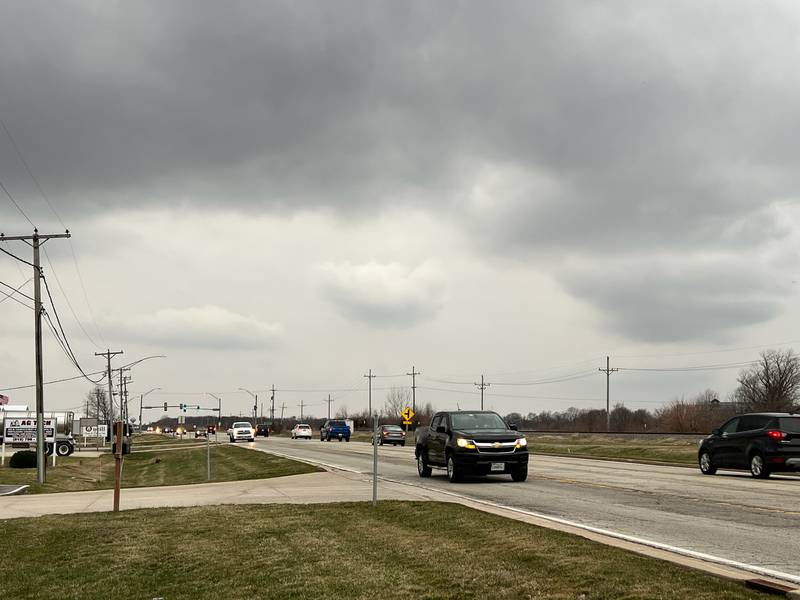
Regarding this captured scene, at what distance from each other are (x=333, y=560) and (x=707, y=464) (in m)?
19.7

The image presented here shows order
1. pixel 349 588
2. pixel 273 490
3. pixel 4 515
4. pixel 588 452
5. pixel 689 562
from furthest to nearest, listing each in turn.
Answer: pixel 588 452, pixel 273 490, pixel 4 515, pixel 689 562, pixel 349 588

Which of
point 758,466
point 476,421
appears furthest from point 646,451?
point 476,421

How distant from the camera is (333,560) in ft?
30.7

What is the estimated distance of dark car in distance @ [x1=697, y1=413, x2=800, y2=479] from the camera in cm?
2348

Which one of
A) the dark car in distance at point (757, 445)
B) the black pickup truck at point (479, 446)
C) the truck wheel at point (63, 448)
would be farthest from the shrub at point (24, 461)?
the dark car in distance at point (757, 445)

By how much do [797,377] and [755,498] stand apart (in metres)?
84.7

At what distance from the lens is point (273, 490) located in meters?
20.5

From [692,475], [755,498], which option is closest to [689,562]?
[755,498]

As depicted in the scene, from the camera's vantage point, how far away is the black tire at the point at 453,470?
21.5 m

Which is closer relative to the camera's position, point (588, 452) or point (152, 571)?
point (152, 571)

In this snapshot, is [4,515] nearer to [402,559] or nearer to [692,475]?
[402,559]

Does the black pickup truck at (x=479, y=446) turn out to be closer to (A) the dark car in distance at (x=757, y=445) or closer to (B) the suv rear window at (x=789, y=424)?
(A) the dark car in distance at (x=757, y=445)

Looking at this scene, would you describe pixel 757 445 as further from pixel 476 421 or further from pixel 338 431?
pixel 338 431

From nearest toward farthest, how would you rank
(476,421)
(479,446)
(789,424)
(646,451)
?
(479,446) < (476,421) < (789,424) < (646,451)
